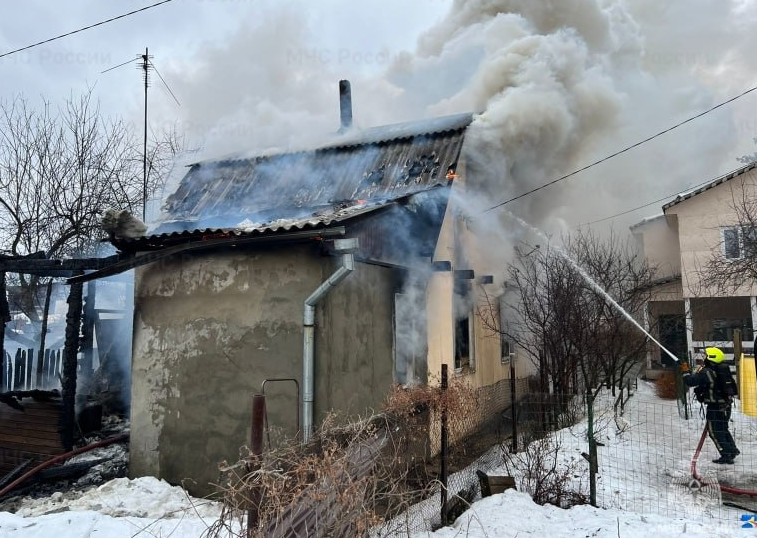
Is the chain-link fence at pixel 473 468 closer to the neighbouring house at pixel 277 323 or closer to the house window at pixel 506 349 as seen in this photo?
the neighbouring house at pixel 277 323

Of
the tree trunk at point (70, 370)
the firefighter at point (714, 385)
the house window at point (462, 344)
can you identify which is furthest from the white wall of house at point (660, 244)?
the tree trunk at point (70, 370)

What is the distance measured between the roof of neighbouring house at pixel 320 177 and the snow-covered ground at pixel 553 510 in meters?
4.46

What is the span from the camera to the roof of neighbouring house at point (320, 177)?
911 centimetres

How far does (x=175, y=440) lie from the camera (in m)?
6.37

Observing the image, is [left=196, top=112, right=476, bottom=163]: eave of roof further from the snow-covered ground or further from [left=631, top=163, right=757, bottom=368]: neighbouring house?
[left=631, top=163, right=757, bottom=368]: neighbouring house

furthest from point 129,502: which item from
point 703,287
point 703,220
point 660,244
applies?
point 660,244

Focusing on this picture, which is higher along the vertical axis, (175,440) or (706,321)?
(706,321)

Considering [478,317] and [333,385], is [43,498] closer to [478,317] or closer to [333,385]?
[333,385]

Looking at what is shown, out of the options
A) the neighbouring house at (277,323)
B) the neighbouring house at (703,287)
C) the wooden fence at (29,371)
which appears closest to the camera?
the neighbouring house at (277,323)

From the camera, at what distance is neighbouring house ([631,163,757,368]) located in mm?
17031

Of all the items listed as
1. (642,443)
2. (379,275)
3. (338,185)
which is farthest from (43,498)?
(642,443)

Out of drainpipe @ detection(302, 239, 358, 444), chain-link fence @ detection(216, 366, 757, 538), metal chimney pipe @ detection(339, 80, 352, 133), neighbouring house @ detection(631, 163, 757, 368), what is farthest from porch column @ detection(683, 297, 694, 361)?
drainpipe @ detection(302, 239, 358, 444)

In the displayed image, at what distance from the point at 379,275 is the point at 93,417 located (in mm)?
5687

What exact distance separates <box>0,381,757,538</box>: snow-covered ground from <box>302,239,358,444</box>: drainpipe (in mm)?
1377
